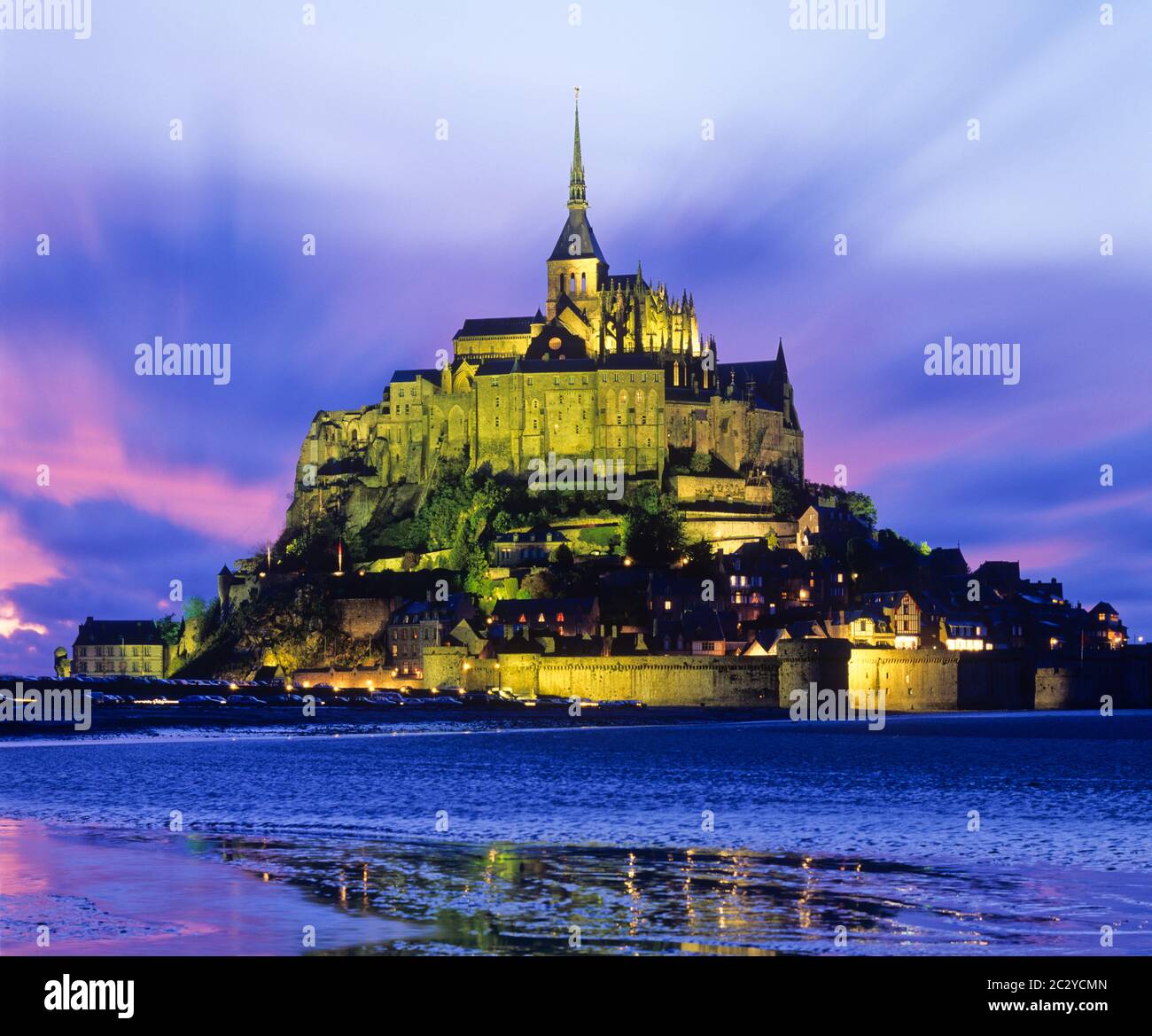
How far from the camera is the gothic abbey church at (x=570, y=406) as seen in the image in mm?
126000

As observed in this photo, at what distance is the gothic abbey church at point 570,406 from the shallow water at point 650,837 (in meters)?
59.2

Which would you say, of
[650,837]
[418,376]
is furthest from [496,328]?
[650,837]

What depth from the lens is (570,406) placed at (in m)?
127

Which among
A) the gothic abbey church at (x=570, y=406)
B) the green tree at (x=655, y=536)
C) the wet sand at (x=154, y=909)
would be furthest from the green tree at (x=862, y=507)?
the wet sand at (x=154, y=909)

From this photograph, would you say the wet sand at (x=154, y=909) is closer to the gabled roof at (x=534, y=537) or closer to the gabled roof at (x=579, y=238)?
the gabled roof at (x=534, y=537)

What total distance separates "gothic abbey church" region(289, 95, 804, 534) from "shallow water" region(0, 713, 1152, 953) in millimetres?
59180

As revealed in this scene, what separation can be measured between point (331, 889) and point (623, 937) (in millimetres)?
5461

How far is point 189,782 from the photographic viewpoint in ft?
154

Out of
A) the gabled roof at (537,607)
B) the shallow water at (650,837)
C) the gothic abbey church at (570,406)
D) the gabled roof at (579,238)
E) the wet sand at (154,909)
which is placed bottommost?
the shallow water at (650,837)

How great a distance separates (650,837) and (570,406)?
94860mm

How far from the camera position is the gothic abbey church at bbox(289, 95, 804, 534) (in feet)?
413

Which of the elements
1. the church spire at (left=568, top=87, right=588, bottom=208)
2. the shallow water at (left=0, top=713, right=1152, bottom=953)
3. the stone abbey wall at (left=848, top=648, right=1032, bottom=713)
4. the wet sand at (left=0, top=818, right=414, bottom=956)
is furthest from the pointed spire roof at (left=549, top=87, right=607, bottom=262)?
the wet sand at (left=0, top=818, right=414, bottom=956)

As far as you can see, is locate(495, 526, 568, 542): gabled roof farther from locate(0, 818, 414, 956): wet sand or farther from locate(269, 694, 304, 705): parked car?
locate(0, 818, 414, 956): wet sand

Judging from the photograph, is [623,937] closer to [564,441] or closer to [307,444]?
[564,441]
